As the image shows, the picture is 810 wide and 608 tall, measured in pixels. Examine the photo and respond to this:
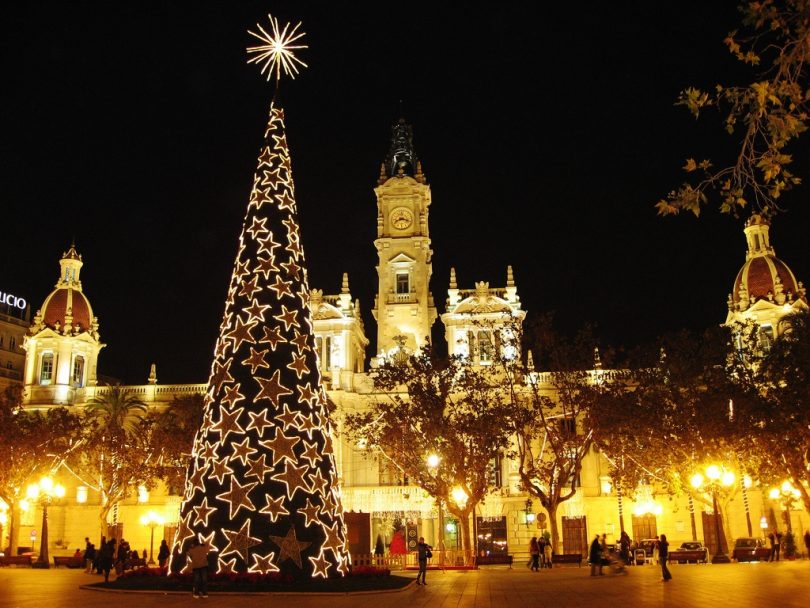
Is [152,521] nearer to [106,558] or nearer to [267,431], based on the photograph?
[106,558]

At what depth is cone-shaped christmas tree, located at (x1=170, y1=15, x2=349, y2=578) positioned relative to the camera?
66.7 feet

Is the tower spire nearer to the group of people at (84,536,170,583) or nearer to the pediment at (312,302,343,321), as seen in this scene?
the pediment at (312,302,343,321)

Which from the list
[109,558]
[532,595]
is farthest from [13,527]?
[532,595]

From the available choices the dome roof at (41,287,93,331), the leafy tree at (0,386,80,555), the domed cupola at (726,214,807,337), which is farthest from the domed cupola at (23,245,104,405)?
the domed cupola at (726,214,807,337)

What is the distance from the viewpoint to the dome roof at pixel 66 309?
62281 mm

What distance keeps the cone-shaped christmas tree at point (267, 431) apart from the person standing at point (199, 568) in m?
1.10

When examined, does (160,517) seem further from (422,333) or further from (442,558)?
(442,558)

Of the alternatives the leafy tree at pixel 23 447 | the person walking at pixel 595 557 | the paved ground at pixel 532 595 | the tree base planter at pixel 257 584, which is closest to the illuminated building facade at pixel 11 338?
the leafy tree at pixel 23 447

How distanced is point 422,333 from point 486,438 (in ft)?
69.4

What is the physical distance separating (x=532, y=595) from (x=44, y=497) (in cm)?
3439

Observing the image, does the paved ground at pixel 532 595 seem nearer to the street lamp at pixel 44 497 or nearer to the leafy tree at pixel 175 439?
the street lamp at pixel 44 497

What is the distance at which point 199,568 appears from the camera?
18844 mm

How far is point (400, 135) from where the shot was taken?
65250mm

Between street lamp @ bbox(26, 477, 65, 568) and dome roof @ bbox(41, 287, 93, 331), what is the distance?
44.0ft
